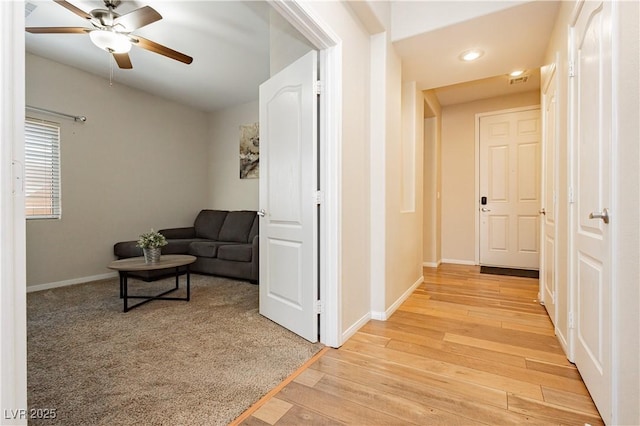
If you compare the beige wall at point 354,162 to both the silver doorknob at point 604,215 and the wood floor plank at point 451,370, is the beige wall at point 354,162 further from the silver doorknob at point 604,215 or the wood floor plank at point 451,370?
the silver doorknob at point 604,215

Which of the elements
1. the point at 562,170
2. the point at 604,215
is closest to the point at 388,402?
the point at 604,215

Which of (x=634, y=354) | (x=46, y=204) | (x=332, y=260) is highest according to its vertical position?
(x=46, y=204)

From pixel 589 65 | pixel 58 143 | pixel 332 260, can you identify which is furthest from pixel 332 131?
pixel 58 143

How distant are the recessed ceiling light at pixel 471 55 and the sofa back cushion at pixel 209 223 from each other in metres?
4.00

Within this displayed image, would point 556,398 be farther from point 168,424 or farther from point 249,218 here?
point 249,218

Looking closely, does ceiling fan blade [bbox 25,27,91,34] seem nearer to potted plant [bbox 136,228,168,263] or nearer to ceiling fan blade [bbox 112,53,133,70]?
ceiling fan blade [bbox 112,53,133,70]

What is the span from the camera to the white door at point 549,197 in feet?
A: 7.58

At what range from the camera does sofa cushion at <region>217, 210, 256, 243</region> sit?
4652 mm

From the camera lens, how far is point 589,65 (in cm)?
150

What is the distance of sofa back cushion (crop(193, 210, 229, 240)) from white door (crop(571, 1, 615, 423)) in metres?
4.55

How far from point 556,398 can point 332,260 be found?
1.36 metres

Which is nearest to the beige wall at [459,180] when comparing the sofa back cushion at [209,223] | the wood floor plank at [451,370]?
the wood floor plank at [451,370]

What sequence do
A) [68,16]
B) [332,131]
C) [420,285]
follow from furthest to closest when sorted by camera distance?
[420,285] → [68,16] → [332,131]

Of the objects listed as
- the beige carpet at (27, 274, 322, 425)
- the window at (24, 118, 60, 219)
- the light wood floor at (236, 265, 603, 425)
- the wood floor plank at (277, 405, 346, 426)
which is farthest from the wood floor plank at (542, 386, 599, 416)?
the window at (24, 118, 60, 219)
